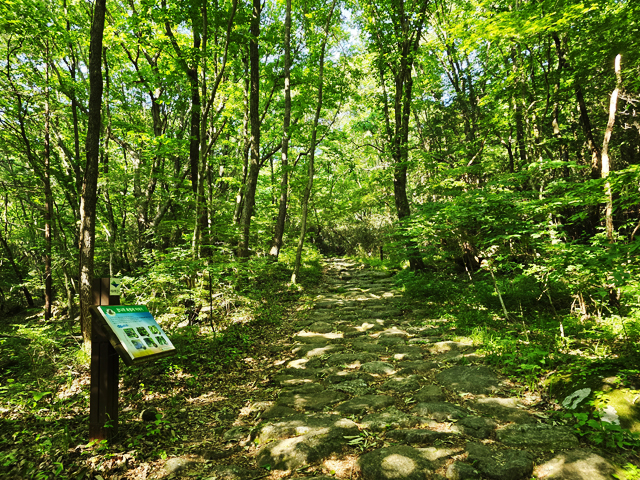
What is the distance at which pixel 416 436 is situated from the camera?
9.42 ft

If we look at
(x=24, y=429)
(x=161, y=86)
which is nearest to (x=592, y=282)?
(x=24, y=429)

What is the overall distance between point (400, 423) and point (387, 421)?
0.44 ft

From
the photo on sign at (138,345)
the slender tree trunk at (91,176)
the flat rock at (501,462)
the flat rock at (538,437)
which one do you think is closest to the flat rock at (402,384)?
the flat rock at (538,437)

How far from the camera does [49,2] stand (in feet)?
31.2

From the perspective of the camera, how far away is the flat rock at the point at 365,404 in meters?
3.54

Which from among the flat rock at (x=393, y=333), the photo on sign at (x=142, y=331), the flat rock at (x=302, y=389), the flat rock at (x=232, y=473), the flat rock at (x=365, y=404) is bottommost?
the flat rock at (x=232, y=473)

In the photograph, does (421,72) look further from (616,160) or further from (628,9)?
(628,9)

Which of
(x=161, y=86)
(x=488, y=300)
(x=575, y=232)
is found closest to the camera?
(x=488, y=300)

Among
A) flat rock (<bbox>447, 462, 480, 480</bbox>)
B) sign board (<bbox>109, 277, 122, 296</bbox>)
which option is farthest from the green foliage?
sign board (<bbox>109, 277, 122, 296</bbox>)

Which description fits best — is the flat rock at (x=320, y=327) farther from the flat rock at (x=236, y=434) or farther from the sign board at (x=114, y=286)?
the sign board at (x=114, y=286)

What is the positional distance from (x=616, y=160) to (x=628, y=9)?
8.47m

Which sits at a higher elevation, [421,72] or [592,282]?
[421,72]

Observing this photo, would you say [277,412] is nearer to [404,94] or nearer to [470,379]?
[470,379]

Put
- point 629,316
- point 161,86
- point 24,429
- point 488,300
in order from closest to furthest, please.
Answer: point 24,429 < point 629,316 < point 488,300 < point 161,86
